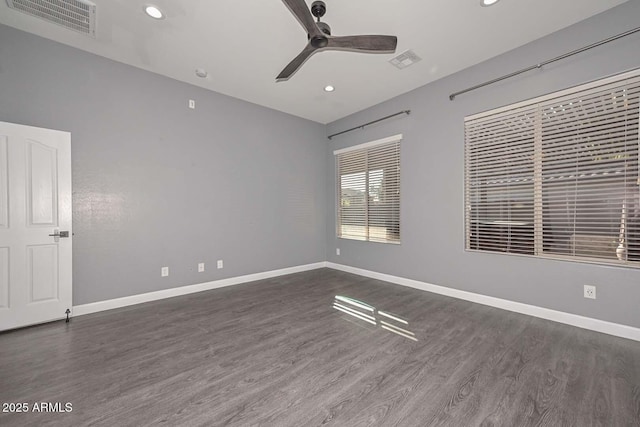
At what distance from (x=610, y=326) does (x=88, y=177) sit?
5.88 metres

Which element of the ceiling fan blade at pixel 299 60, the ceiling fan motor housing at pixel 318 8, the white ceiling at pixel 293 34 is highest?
the white ceiling at pixel 293 34

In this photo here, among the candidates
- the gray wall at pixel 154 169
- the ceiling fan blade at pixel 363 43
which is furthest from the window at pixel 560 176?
the gray wall at pixel 154 169

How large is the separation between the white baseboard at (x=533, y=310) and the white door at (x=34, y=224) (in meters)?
4.42

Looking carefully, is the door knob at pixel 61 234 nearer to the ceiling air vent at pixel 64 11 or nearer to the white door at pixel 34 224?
the white door at pixel 34 224

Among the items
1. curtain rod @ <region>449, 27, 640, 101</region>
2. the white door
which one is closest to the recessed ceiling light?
the white door

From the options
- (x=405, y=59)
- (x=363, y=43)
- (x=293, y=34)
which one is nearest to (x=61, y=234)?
(x=293, y=34)

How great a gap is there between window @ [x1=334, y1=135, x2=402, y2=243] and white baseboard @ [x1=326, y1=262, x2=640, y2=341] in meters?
0.79

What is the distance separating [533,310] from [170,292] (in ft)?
15.3

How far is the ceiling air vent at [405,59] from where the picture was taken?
10.4 feet

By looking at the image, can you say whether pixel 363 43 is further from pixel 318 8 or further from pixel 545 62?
pixel 545 62

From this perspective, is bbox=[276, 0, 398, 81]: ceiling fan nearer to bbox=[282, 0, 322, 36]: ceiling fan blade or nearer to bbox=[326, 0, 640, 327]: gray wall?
bbox=[282, 0, 322, 36]: ceiling fan blade

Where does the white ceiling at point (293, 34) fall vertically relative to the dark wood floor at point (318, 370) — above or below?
above

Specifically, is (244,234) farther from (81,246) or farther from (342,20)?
(342,20)

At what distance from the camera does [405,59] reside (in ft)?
10.8
